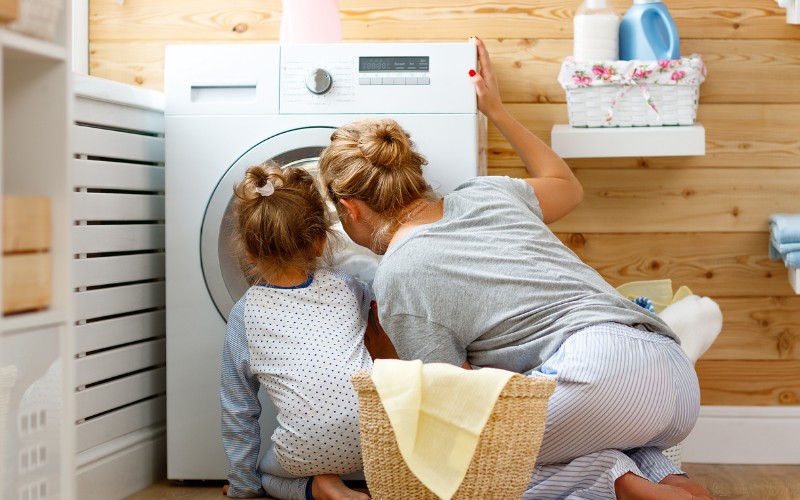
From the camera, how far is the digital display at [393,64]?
1974mm

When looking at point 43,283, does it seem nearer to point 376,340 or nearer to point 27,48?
point 27,48

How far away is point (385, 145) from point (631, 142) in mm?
723

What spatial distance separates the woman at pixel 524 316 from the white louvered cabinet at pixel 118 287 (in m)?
0.50

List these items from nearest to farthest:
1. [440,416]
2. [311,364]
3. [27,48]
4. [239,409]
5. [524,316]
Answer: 1. [27,48]
2. [440,416]
3. [524,316]
4. [311,364]
5. [239,409]

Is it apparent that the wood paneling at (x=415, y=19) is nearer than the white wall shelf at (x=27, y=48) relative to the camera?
No

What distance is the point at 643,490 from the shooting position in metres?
1.51

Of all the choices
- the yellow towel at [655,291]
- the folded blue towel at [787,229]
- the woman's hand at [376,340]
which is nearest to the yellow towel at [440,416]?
the woman's hand at [376,340]

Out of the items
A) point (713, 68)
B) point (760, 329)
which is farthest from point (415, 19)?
point (760, 329)

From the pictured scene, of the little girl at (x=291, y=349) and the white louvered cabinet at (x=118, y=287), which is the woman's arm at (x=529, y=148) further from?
the white louvered cabinet at (x=118, y=287)

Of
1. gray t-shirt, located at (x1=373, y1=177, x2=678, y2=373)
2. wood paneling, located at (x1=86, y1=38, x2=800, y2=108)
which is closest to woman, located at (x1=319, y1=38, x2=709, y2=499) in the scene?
gray t-shirt, located at (x1=373, y1=177, x2=678, y2=373)

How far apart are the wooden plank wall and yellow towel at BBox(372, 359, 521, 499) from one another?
1069 mm

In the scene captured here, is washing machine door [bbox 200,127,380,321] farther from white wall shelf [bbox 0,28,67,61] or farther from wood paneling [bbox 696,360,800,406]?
wood paneling [bbox 696,360,800,406]

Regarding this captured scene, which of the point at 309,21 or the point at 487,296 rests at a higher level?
the point at 309,21

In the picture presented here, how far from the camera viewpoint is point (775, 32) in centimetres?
234
